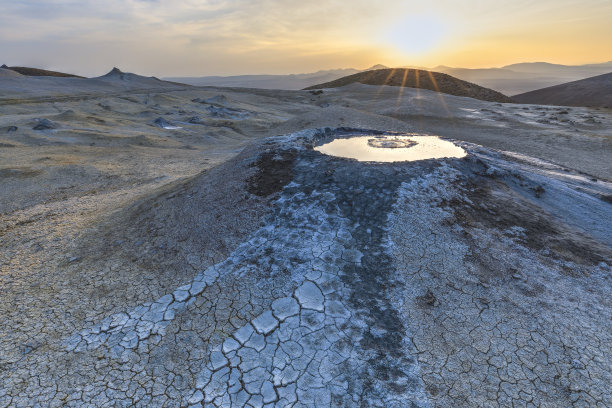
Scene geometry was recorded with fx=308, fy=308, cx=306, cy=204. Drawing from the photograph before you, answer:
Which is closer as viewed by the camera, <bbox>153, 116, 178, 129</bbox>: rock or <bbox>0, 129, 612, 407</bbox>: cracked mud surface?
<bbox>0, 129, 612, 407</bbox>: cracked mud surface

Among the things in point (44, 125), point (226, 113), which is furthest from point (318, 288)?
point (226, 113)

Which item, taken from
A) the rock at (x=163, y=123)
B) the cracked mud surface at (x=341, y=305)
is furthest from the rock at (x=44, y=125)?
the cracked mud surface at (x=341, y=305)

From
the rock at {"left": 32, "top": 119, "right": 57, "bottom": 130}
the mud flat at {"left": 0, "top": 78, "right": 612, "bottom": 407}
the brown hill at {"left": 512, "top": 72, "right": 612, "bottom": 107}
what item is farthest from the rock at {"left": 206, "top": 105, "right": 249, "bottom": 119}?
the brown hill at {"left": 512, "top": 72, "right": 612, "bottom": 107}

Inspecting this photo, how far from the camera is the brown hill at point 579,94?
109 feet

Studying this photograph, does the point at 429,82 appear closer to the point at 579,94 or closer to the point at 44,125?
the point at 579,94

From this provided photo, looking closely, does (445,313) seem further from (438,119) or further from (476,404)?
(438,119)

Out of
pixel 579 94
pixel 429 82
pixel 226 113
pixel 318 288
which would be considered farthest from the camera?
pixel 429 82

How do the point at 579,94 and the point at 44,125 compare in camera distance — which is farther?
the point at 579,94

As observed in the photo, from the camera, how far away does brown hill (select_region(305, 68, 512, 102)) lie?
3338cm

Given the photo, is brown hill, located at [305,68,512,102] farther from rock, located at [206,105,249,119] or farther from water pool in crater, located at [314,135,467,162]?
water pool in crater, located at [314,135,467,162]

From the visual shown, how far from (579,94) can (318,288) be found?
4795 centimetres

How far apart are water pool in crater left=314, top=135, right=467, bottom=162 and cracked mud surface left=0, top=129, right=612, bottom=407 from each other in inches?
29.0

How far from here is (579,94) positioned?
1431 inches

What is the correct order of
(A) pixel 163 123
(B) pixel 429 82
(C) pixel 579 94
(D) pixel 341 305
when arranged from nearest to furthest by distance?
(D) pixel 341 305 → (A) pixel 163 123 → (C) pixel 579 94 → (B) pixel 429 82
